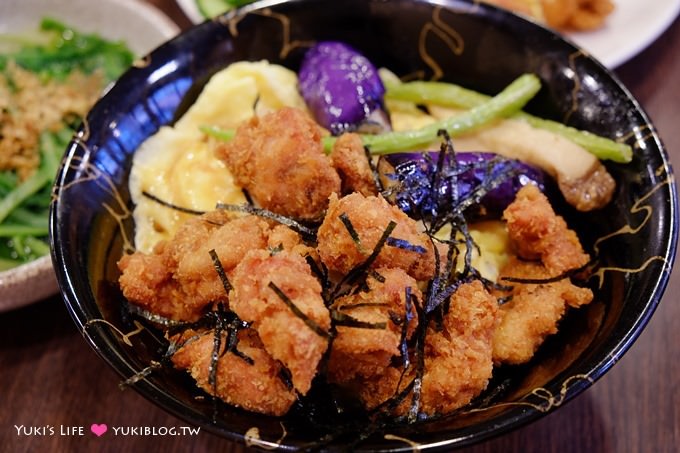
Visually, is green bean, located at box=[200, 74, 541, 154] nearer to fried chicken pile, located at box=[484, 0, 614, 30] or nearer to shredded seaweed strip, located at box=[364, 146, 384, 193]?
shredded seaweed strip, located at box=[364, 146, 384, 193]

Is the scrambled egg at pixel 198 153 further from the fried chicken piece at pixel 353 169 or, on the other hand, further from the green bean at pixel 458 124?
the fried chicken piece at pixel 353 169

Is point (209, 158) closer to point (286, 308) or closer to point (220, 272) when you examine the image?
point (220, 272)

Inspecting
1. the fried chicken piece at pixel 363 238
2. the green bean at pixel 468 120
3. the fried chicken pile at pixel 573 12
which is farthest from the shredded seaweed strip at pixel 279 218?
the fried chicken pile at pixel 573 12

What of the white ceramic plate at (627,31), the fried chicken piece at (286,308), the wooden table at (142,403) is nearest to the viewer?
the fried chicken piece at (286,308)

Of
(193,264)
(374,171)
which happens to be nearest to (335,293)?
(193,264)

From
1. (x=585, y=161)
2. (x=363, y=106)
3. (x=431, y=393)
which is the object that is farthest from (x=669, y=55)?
(x=431, y=393)

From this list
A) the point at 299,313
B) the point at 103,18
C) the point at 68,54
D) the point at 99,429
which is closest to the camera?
the point at 299,313

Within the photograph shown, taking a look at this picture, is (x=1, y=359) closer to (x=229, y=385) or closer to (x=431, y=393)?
(x=229, y=385)
